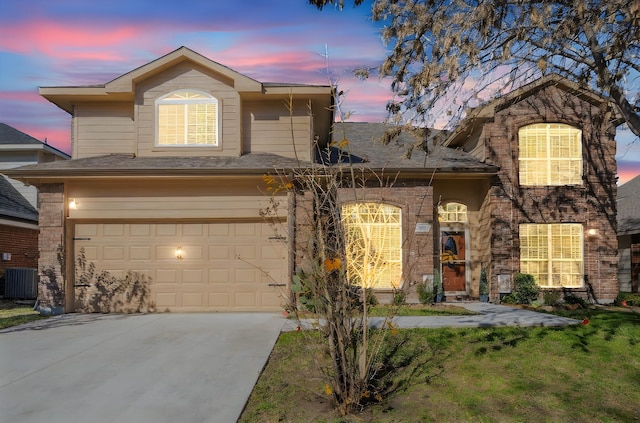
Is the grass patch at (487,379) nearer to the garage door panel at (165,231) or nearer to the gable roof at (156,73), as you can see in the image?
the garage door panel at (165,231)

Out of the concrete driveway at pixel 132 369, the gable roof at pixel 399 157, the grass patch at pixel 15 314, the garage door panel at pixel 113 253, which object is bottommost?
the grass patch at pixel 15 314

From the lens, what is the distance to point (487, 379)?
6.25 metres

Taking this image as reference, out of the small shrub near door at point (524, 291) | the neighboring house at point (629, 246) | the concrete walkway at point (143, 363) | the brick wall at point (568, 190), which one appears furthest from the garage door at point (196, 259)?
the neighboring house at point (629, 246)

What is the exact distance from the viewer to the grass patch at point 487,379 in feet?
17.4

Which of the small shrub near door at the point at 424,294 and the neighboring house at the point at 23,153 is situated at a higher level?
the neighboring house at the point at 23,153

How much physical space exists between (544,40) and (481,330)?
5563 mm

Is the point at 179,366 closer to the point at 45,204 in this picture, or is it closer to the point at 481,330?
the point at 481,330

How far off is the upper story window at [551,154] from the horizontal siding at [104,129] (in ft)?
38.4

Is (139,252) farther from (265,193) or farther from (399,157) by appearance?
(399,157)

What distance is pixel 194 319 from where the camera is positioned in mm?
10898

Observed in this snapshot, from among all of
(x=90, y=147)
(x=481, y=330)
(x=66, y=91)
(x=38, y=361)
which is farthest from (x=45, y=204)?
(x=481, y=330)

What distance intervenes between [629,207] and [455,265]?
39.2ft

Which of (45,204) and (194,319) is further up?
(45,204)

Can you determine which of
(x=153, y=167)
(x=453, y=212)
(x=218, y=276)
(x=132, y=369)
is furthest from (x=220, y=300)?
(x=453, y=212)
